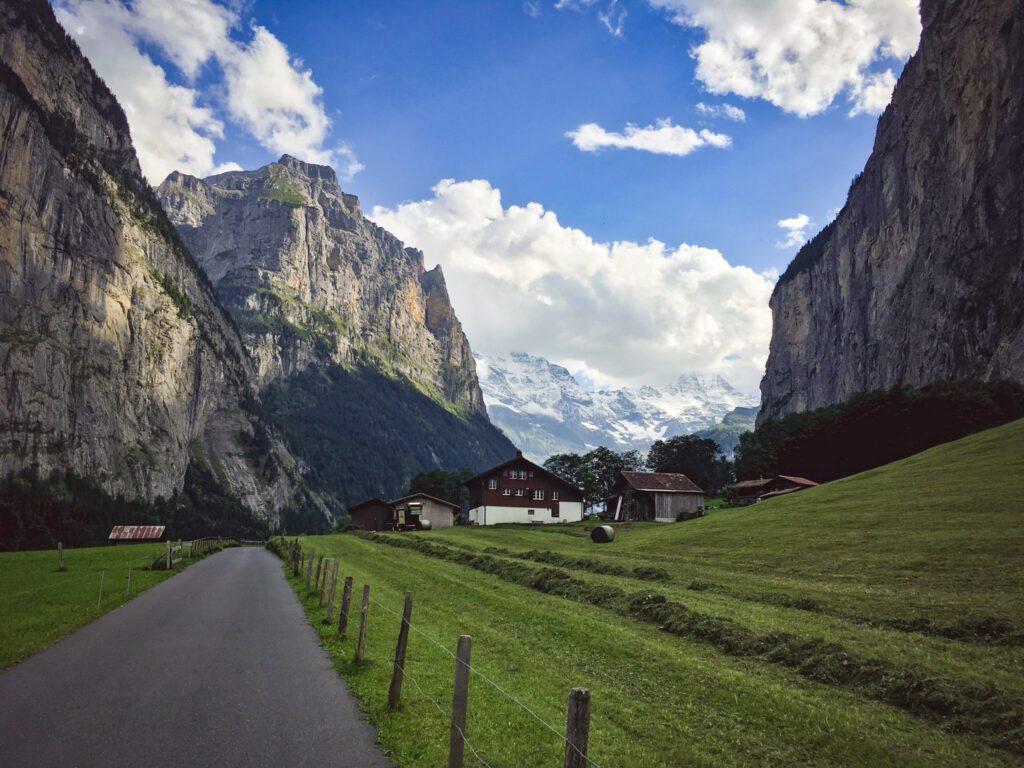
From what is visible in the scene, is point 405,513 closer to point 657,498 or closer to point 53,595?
point 657,498

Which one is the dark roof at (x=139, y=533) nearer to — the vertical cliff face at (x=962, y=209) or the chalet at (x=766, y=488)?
the chalet at (x=766, y=488)

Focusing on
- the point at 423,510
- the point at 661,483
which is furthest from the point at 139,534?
the point at 661,483

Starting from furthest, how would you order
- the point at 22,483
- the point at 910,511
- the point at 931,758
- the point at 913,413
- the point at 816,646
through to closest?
the point at 22,483 < the point at 913,413 < the point at 910,511 < the point at 816,646 < the point at 931,758

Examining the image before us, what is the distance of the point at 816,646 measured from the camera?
55.8ft

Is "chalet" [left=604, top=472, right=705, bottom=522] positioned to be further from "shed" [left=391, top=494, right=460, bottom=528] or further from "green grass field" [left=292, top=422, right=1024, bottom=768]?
"green grass field" [left=292, top=422, right=1024, bottom=768]

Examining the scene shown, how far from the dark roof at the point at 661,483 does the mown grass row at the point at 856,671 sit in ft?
251

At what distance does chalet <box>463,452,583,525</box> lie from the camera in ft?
345

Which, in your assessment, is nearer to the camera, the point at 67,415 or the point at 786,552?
the point at 786,552

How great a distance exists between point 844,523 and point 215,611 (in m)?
37.3

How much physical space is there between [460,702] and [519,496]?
98.2m

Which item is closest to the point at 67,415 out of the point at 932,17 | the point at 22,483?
the point at 22,483

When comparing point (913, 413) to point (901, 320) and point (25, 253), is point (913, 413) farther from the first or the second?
point (25, 253)

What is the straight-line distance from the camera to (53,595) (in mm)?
32688

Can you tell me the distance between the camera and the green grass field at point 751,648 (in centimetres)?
1181
